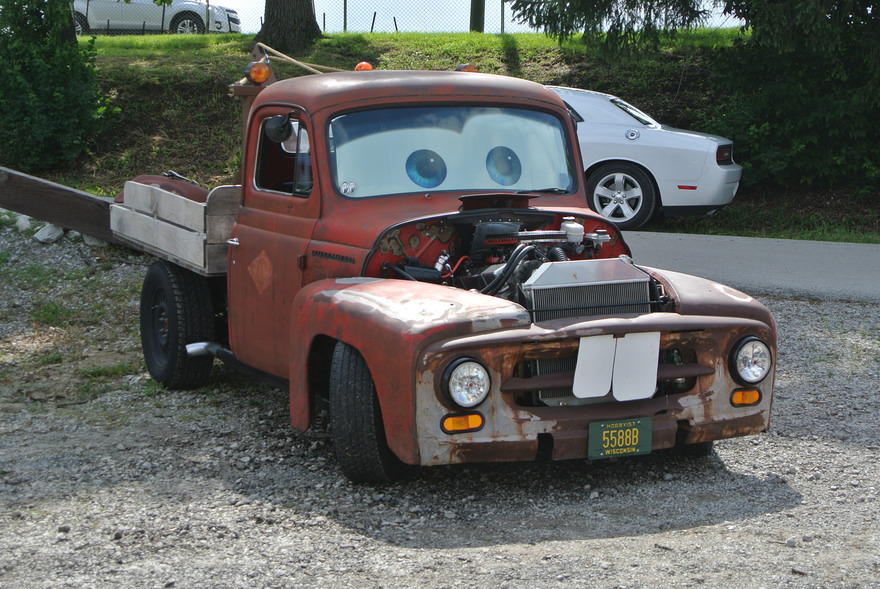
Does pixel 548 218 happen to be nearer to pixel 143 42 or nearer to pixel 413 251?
pixel 413 251

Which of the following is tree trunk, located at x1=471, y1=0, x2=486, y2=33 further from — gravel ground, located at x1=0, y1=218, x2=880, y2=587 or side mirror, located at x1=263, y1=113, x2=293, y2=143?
side mirror, located at x1=263, y1=113, x2=293, y2=143

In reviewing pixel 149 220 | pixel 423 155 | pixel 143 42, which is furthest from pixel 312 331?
pixel 143 42

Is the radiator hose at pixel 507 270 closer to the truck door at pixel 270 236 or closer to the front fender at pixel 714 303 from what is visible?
the front fender at pixel 714 303

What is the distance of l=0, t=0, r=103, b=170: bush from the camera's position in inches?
580

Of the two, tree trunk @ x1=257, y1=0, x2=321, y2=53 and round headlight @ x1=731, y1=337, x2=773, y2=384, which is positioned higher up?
tree trunk @ x1=257, y1=0, x2=321, y2=53

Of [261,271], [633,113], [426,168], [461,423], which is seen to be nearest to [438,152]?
[426,168]

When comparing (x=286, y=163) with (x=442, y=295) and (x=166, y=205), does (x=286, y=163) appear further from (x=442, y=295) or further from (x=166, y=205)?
(x=442, y=295)

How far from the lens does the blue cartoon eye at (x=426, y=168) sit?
5.80m

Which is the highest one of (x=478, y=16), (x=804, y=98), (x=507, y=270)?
(x=478, y=16)

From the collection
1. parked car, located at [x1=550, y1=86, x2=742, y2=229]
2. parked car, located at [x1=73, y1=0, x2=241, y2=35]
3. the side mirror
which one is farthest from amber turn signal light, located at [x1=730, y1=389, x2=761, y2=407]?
parked car, located at [x1=73, y1=0, x2=241, y2=35]

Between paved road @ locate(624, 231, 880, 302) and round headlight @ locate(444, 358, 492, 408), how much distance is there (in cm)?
601

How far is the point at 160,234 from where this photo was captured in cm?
702

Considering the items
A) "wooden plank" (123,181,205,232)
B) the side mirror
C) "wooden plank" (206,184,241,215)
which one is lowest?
"wooden plank" (123,181,205,232)

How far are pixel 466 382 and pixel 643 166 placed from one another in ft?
28.3
